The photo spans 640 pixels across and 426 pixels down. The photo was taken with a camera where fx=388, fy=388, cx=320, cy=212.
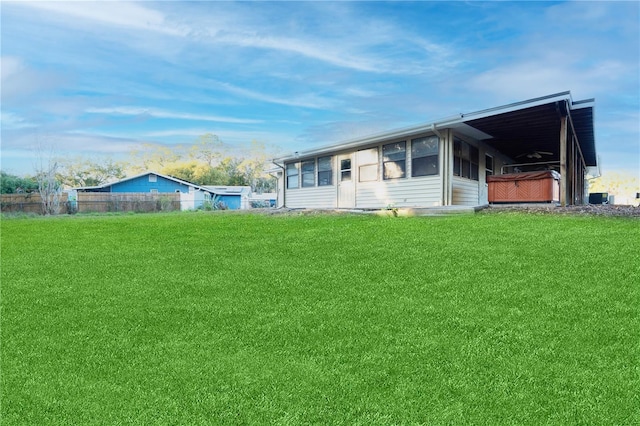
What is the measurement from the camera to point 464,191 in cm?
1187

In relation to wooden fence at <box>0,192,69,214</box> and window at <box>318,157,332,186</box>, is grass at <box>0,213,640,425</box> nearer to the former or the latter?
window at <box>318,157,332,186</box>

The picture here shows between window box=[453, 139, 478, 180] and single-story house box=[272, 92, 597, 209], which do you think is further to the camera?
window box=[453, 139, 478, 180]

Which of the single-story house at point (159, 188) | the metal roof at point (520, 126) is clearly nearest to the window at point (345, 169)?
the metal roof at point (520, 126)

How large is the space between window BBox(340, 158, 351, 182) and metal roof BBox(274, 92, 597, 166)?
0.62 metres

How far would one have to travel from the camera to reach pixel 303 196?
612 inches

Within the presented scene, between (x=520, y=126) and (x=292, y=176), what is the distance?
8.74 m

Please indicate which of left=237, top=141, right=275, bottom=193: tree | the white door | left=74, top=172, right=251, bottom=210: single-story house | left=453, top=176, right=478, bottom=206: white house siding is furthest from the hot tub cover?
left=237, top=141, right=275, bottom=193: tree

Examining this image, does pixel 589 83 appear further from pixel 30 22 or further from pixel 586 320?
pixel 30 22

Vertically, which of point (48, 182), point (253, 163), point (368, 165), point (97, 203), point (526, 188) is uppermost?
point (253, 163)

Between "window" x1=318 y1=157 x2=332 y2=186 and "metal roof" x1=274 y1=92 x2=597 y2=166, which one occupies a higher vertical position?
"metal roof" x1=274 y1=92 x2=597 y2=166

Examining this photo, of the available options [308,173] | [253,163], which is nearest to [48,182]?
[308,173]

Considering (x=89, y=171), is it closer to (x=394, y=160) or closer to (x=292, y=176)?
(x=292, y=176)

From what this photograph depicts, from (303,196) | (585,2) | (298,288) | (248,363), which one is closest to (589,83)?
(585,2)

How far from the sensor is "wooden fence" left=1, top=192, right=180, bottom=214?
75.5ft
